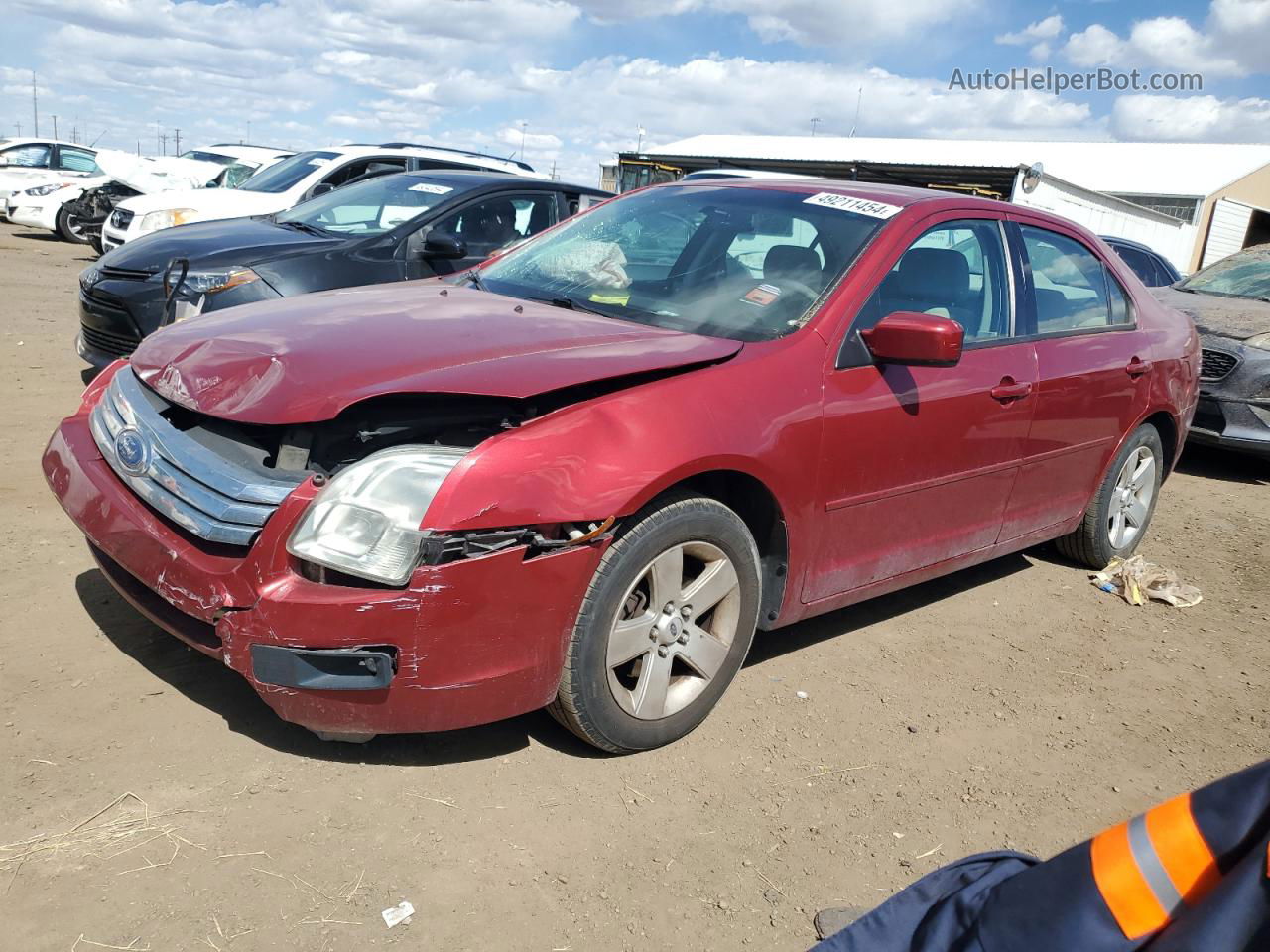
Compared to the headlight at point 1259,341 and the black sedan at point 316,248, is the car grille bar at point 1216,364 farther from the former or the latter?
the black sedan at point 316,248

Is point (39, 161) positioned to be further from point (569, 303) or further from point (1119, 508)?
point (1119, 508)

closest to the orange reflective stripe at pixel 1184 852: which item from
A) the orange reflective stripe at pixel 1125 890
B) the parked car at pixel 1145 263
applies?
the orange reflective stripe at pixel 1125 890

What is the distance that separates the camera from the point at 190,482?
9.13 ft

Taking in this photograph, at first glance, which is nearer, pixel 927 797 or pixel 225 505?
pixel 225 505

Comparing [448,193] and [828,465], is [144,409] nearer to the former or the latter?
[828,465]

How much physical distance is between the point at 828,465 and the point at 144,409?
2084mm

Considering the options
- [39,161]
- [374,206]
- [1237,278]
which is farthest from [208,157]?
[1237,278]

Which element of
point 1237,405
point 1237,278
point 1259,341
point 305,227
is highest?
point 1237,278

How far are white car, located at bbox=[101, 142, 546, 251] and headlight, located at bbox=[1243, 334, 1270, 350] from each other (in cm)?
586

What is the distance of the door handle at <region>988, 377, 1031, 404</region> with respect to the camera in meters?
3.90

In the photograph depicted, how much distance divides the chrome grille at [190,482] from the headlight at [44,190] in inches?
696

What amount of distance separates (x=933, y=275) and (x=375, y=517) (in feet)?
7.61

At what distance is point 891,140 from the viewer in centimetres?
3438

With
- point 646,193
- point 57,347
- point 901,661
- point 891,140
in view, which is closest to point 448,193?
point 646,193
